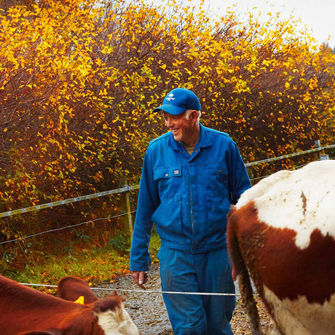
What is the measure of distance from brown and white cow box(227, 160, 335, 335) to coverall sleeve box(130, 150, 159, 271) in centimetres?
152

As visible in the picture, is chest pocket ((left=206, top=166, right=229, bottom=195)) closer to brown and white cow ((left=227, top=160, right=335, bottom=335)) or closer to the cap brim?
the cap brim

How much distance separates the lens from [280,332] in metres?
2.24

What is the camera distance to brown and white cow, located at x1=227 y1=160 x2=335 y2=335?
2.01 m

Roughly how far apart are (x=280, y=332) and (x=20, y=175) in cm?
518

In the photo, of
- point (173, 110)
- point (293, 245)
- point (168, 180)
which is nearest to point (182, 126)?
point (173, 110)

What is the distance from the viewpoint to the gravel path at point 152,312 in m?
5.34

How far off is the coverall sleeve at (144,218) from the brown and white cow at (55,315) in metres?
1.14

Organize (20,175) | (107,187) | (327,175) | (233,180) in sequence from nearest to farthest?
(327,175)
(233,180)
(20,175)
(107,187)

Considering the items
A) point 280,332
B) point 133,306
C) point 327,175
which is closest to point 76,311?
point 280,332

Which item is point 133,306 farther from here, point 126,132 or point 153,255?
point 126,132

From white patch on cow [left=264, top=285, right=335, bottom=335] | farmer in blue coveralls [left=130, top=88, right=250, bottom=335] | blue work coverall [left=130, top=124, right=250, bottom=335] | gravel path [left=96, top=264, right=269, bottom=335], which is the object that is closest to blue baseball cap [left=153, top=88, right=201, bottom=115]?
farmer in blue coveralls [left=130, top=88, right=250, bottom=335]

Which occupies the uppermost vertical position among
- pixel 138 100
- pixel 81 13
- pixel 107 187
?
pixel 81 13

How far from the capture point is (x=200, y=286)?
3621 mm

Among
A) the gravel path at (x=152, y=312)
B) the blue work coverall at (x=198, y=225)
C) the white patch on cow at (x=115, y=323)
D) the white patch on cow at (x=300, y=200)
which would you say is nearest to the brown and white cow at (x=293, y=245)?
the white patch on cow at (x=300, y=200)
